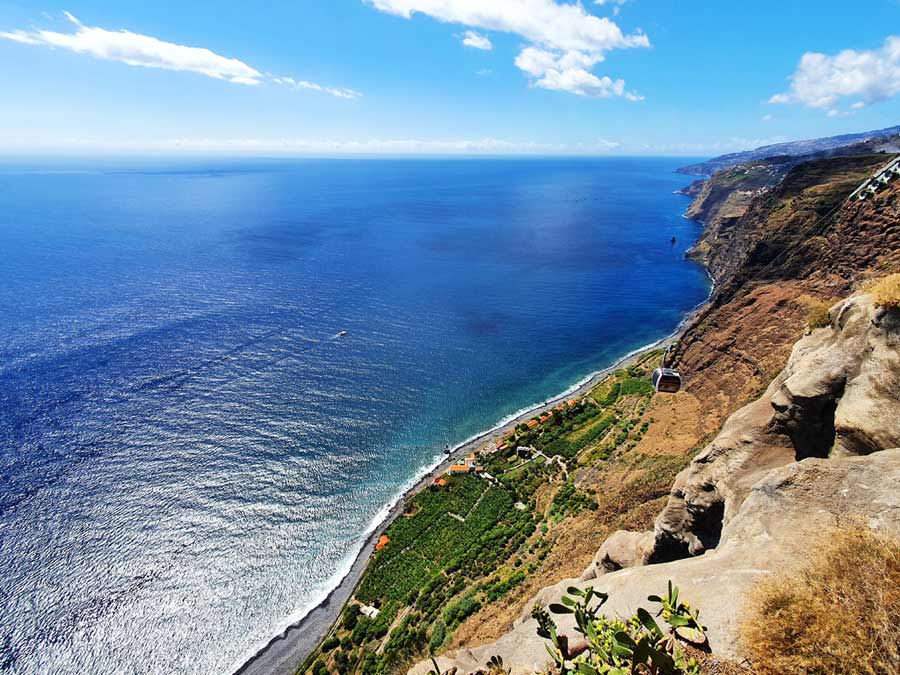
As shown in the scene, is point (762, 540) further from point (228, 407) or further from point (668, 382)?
point (228, 407)

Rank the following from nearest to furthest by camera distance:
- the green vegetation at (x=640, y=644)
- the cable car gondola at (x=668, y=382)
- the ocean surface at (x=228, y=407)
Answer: the green vegetation at (x=640, y=644) → the ocean surface at (x=228, y=407) → the cable car gondola at (x=668, y=382)

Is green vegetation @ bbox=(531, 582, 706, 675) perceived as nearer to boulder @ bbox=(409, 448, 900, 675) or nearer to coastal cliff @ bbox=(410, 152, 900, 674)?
coastal cliff @ bbox=(410, 152, 900, 674)

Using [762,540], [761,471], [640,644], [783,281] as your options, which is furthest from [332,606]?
[783,281]

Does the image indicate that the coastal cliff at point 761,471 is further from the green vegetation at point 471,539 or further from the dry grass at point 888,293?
the green vegetation at point 471,539

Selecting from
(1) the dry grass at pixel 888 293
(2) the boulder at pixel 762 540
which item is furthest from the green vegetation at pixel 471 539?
(1) the dry grass at pixel 888 293

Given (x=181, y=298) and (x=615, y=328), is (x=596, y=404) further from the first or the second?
(x=181, y=298)

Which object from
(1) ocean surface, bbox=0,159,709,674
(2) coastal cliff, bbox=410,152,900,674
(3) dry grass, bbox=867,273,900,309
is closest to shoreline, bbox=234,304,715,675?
(1) ocean surface, bbox=0,159,709,674
